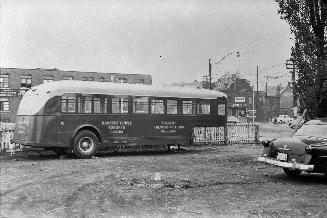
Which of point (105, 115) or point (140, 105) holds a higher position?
point (140, 105)

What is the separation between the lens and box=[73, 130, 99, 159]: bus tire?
15.9 meters

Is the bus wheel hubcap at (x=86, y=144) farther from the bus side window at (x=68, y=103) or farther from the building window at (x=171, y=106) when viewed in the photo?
the building window at (x=171, y=106)

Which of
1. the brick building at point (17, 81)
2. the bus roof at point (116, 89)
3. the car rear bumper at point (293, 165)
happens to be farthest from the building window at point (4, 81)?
the car rear bumper at point (293, 165)

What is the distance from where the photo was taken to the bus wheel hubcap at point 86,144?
16094 mm

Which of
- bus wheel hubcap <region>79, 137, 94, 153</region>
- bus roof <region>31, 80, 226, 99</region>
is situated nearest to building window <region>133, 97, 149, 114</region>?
bus roof <region>31, 80, 226, 99</region>

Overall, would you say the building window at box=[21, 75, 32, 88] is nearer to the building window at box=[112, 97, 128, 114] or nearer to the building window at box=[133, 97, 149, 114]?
the building window at box=[133, 97, 149, 114]

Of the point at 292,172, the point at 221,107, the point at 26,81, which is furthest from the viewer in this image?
the point at 26,81

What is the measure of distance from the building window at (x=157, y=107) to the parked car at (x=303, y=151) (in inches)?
277

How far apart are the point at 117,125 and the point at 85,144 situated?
156cm

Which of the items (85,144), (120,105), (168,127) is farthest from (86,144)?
(168,127)

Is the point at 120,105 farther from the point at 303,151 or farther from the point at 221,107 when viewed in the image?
the point at 303,151

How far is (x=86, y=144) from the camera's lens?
16.2 meters

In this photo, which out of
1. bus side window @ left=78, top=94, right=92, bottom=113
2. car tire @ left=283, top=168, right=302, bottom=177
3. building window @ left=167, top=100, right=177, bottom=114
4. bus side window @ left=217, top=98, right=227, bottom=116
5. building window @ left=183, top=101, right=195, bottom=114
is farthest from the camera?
bus side window @ left=217, top=98, right=227, bottom=116

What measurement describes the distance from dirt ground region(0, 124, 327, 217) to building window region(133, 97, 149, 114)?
3.28 metres
